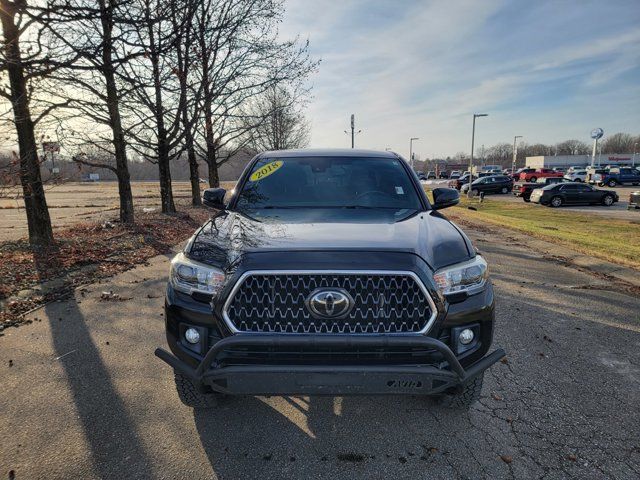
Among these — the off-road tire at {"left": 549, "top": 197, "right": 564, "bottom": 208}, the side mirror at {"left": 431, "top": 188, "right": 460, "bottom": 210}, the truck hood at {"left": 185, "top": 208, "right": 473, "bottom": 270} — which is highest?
the side mirror at {"left": 431, "top": 188, "right": 460, "bottom": 210}

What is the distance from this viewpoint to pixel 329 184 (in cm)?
372

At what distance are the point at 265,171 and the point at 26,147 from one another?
647 cm

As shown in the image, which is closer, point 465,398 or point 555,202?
point 465,398

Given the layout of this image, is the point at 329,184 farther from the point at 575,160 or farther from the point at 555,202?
the point at 575,160

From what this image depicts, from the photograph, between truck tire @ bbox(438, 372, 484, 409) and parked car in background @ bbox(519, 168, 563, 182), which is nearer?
truck tire @ bbox(438, 372, 484, 409)

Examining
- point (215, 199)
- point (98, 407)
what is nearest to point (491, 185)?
point (215, 199)

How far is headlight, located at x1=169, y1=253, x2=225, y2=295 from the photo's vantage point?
232 centimetres

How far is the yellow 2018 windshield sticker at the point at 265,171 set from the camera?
388 cm

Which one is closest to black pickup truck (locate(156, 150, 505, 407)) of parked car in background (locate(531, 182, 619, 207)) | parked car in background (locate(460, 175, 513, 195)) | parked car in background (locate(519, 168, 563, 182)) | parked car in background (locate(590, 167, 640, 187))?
parked car in background (locate(531, 182, 619, 207))

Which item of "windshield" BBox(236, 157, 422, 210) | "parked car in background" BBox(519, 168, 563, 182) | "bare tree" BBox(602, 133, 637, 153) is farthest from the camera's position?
"bare tree" BBox(602, 133, 637, 153)

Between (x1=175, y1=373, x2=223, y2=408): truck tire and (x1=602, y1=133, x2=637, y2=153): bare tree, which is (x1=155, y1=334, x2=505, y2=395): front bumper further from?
(x1=602, y1=133, x2=637, y2=153): bare tree

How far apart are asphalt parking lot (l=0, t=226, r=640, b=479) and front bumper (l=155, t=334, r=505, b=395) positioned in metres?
0.54

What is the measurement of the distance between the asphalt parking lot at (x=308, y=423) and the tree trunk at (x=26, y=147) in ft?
14.7

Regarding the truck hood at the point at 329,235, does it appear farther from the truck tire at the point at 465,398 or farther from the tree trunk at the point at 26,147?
the tree trunk at the point at 26,147
